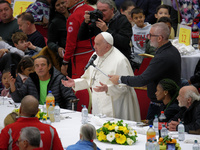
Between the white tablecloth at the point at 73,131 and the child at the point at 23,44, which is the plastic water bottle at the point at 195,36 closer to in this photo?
the child at the point at 23,44

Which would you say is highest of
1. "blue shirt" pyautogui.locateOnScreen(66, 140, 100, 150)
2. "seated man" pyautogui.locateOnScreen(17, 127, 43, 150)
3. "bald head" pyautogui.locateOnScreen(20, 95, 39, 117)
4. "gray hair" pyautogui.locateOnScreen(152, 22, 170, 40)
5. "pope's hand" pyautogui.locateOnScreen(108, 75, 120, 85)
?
"gray hair" pyautogui.locateOnScreen(152, 22, 170, 40)

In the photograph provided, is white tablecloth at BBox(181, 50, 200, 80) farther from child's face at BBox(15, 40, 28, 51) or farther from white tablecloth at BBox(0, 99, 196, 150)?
child's face at BBox(15, 40, 28, 51)

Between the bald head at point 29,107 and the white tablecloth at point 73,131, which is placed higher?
the bald head at point 29,107

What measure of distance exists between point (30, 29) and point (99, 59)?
3.01 meters

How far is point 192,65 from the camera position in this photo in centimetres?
853

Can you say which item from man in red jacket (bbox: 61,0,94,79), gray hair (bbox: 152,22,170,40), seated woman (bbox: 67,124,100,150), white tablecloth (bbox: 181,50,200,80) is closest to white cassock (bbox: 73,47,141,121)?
gray hair (bbox: 152,22,170,40)

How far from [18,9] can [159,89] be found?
242 inches

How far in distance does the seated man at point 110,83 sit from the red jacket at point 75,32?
1295mm

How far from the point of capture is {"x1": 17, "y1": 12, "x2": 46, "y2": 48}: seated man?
9605 mm

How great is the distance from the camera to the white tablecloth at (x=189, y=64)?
27.8 feet

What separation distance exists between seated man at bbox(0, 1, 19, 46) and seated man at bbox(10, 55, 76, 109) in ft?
8.84

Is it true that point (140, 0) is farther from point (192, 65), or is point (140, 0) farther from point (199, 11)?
point (192, 65)

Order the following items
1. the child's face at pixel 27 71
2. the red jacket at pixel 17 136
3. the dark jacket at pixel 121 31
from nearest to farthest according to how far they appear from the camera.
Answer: the red jacket at pixel 17 136 < the dark jacket at pixel 121 31 < the child's face at pixel 27 71

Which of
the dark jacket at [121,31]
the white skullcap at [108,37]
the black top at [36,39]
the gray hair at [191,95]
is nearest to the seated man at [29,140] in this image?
the gray hair at [191,95]
